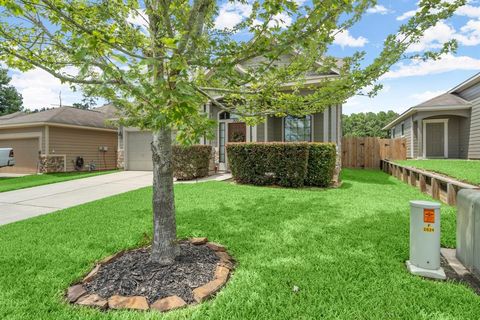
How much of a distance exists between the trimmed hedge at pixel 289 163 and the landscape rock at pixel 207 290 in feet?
19.9

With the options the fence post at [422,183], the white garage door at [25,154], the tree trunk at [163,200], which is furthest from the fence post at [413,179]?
the white garage door at [25,154]

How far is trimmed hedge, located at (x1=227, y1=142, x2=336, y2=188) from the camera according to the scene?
27.9 ft

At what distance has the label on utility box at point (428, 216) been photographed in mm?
3035

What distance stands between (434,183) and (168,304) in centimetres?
742

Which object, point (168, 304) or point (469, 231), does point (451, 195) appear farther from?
point (168, 304)

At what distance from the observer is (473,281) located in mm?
2877

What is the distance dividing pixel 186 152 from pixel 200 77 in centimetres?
703

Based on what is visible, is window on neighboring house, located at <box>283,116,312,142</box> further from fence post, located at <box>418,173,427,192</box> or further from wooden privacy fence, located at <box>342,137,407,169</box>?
wooden privacy fence, located at <box>342,137,407,169</box>

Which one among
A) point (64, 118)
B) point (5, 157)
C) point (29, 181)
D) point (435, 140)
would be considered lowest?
point (29, 181)

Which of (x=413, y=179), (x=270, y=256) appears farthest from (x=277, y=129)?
(x=270, y=256)

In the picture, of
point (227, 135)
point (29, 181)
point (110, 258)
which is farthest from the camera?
point (227, 135)

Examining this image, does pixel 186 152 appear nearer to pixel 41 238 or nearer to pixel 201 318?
pixel 41 238

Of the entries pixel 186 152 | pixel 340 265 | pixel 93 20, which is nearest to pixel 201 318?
pixel 340 265

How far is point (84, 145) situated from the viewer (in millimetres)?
17391
